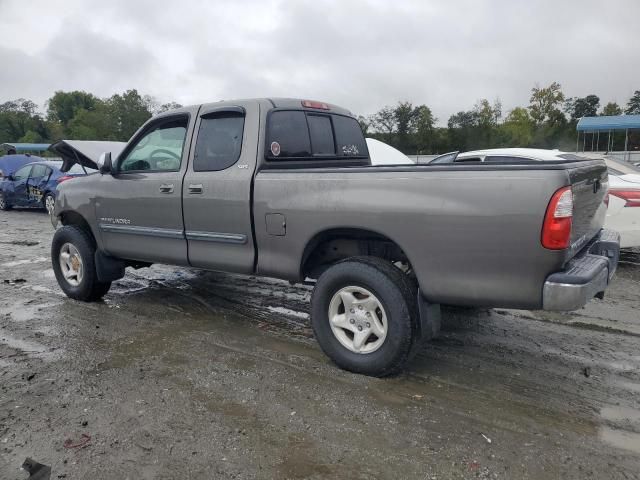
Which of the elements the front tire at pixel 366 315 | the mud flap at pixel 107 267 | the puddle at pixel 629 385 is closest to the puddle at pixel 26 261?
the mud flap at pixel 107 267

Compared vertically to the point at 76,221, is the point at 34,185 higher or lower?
lower

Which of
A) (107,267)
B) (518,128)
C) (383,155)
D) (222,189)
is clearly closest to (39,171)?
(383,155)

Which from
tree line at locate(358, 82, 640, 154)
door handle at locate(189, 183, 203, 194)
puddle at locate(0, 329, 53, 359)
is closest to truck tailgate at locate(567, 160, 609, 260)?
door handle at locate(189, 183, 203, 194)

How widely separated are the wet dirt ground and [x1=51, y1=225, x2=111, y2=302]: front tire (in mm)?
243

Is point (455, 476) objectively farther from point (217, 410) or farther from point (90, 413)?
point (90, 413)

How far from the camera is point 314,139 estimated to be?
4.55m

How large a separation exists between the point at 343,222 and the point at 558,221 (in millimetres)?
1348

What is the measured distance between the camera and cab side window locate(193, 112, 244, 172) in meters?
4.20

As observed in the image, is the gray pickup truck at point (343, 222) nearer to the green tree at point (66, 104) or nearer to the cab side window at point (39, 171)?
the cab side window at point (39, 171)

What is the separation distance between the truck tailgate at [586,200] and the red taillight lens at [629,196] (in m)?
2.92

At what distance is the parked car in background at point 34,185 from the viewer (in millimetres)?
13594

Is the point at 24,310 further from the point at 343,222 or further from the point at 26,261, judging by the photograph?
the point at 343,222

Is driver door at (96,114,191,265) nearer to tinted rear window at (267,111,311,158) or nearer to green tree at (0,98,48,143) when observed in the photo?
tinted rear window at (267,111,311,158)

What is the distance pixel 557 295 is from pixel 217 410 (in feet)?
6.94
